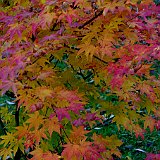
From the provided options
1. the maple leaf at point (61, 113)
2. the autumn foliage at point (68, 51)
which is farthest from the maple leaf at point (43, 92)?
the maple leaf at point (61, 113)

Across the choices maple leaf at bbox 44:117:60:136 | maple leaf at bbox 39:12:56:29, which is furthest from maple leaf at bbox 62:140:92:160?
maple leaf at bbox 39:12:56:29

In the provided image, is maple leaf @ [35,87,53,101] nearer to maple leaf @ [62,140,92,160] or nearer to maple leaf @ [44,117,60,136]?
maple leaf @ [44,117,60,136]

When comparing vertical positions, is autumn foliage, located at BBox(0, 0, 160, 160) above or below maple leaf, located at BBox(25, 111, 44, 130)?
above

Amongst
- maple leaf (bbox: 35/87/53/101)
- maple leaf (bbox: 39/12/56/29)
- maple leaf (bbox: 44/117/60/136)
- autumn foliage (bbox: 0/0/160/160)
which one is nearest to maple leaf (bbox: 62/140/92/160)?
autumn foliage (bbox: 0/0/160/160)

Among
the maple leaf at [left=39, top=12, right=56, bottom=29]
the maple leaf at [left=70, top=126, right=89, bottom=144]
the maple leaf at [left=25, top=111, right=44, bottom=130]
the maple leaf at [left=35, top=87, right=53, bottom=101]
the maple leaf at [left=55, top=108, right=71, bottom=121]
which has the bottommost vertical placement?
the maple leaf at [left=70, top=126, right=89, bottom=144]

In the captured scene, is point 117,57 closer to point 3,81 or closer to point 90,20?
point 90,20

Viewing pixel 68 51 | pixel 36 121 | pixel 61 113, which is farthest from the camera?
pixel 68 51

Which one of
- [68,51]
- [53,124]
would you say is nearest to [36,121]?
[53,124]

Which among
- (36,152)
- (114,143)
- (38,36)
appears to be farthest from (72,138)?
(38,36)

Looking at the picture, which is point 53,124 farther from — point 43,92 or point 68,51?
point 68,51

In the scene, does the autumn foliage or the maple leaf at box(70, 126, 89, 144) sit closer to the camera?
the autumn foliage

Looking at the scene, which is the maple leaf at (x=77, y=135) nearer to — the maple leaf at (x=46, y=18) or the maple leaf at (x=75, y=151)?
the maple leaf at (x=75, y=151)

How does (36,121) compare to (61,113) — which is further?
(36,121)

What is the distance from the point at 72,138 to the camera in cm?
233
